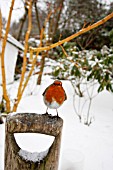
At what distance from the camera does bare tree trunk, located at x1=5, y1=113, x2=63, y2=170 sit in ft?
4.34

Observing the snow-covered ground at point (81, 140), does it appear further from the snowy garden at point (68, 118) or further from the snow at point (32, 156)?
the snow at point (32, 156)

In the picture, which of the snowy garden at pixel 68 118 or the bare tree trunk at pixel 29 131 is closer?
the bare tree trunk at pixel 29 131

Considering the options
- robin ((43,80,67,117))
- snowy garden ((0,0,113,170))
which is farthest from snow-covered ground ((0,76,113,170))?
robin ((43,80,67,117))

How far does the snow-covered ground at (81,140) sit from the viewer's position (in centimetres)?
197

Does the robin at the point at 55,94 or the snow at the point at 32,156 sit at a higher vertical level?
the robin at the point at 55,94

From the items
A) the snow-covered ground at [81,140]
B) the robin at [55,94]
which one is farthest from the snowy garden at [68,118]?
the robin at [55,94]

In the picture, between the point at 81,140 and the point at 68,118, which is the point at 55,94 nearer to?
the point at 81,140

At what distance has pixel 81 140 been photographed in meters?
2.46

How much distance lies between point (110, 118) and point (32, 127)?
2.13 m

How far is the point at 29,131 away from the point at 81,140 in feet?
4.12

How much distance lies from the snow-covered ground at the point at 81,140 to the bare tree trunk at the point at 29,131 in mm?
563

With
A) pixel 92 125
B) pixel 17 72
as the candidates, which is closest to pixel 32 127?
pixel 92 125

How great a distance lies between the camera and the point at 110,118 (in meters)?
3.21

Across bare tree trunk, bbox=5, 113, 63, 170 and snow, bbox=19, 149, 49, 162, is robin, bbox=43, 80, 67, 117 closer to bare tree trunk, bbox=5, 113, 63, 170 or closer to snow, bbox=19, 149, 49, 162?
bare tree trunk, bbox=5, 113, 63, 170
